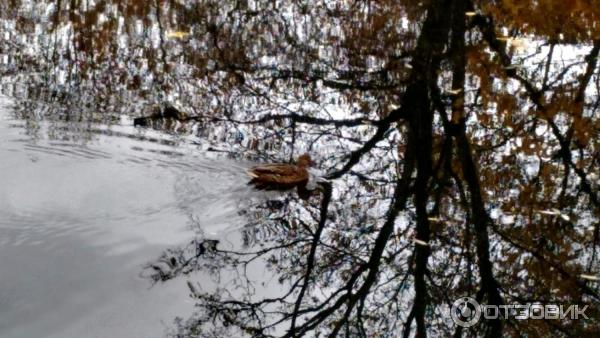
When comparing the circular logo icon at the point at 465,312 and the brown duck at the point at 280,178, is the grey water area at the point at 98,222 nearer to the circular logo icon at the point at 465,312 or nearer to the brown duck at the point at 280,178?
the brown duck at the point at 280,178

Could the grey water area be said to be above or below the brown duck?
below

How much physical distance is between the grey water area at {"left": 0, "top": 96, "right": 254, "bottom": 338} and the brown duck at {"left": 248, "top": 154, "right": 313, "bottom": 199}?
15 cm

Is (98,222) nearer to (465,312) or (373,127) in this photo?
(465,312)

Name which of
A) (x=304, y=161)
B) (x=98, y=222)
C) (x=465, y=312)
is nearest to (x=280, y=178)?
(x=304, y=161)

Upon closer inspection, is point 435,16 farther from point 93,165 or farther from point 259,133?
point 93,165

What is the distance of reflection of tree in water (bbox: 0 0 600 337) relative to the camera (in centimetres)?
447

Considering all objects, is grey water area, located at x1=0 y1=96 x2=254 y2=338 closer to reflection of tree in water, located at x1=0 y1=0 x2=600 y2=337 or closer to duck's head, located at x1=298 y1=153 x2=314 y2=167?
reflection of tree in water, located at x1=0 y1=0 x2=600 y2=337

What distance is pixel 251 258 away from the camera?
4.54 meters

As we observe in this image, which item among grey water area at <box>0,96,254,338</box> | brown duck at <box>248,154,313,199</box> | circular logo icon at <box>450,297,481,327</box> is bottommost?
circular logo icon at <box>450,297,481,327</box>

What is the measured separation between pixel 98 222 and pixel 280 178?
1410 millimetres

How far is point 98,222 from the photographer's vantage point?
4660mm

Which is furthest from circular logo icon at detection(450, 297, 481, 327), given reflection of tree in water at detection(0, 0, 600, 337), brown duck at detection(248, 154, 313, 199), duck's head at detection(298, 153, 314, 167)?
duck's head at detection(298, 153, 314, 167)

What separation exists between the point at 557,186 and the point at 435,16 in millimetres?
4527

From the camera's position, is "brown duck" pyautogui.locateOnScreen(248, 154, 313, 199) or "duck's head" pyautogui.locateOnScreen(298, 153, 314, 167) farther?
"duck's head" pyautogui.locateOnScreen(298, 153, 314, 167)
